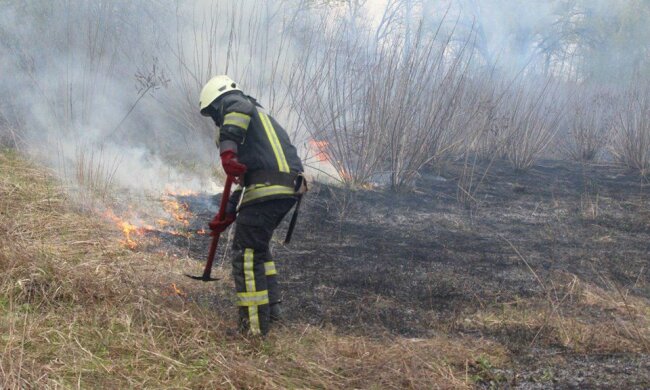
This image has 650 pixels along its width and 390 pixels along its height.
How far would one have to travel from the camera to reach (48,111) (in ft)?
24.8

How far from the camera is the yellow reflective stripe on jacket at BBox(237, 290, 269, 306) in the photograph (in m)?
3.79

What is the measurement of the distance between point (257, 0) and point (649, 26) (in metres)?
15.5

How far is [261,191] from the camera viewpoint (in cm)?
388

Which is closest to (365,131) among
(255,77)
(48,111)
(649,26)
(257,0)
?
(255,77)

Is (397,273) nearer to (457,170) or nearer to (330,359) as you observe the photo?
(330,359)

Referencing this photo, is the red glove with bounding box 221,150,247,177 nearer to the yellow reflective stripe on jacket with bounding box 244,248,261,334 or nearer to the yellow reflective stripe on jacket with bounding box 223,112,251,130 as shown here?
the yellow reflective stripe on jacket with bounding box 223,112,251,130

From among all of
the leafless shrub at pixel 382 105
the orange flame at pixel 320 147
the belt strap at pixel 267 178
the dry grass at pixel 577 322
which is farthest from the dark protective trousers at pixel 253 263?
the orange flame at pixel 320 147

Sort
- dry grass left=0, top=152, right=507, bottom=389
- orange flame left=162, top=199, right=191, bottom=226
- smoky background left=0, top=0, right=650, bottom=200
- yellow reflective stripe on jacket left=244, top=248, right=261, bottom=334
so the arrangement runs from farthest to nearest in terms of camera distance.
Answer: smoky background left=0, top=0, right=650, bottom=200
orange flame left=162, top=199, right=191, bottom=226
yellow reflective stripe on jacket left=244, top=248, right=261, bottom=334
dry grass left=0, top=152, right=507, bottom=389

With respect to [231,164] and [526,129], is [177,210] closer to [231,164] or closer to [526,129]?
[231,164]

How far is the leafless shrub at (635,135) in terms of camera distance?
1050 cm

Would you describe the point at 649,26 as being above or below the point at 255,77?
above

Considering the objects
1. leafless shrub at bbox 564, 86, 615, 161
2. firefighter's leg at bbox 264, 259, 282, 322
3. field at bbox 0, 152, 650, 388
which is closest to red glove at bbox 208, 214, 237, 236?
firefighter's leg at bbox 264, 259, 282, 322

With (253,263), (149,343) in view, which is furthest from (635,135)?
(149,343)

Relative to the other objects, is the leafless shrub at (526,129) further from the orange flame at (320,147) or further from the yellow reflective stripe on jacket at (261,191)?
the yellow reflective stripe on jacket at (261,191)
